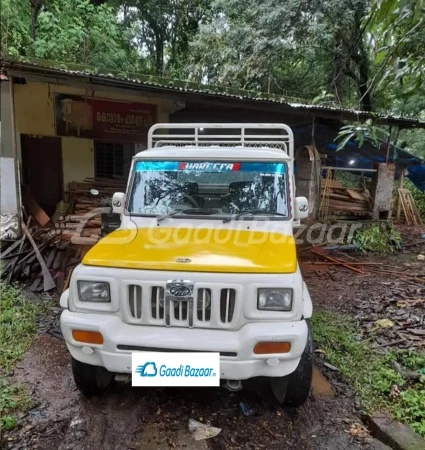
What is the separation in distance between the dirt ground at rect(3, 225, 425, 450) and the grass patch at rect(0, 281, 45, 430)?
9cm

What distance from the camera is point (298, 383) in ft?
8.61

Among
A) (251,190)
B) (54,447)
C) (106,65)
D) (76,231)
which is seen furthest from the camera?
(106,65)

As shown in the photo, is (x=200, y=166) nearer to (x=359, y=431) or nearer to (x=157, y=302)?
(x=157, y=302)

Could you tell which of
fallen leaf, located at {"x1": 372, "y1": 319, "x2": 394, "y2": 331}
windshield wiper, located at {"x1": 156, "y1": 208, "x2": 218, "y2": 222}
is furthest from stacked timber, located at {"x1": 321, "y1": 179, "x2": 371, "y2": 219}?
windshield wiper, located at {"x1": 156, "y1": 208, "x2": 218, "y2": 222}

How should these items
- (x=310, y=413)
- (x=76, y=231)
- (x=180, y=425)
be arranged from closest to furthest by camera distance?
(x=180, y=425) → (x=310, y=413) → (x=76, y=231)

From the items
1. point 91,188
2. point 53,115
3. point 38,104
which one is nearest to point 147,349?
point 91,188

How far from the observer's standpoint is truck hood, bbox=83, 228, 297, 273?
2.42 metres

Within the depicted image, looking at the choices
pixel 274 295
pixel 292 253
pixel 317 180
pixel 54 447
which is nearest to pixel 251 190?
pixel 292 253

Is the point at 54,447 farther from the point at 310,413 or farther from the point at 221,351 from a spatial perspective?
the point at 310,413

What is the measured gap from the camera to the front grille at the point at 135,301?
2438mm

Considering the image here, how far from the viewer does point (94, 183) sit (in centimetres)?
873

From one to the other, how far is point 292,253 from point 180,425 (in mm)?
1470

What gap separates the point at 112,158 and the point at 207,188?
637 centimetres

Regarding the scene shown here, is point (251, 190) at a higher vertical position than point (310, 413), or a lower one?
higher
